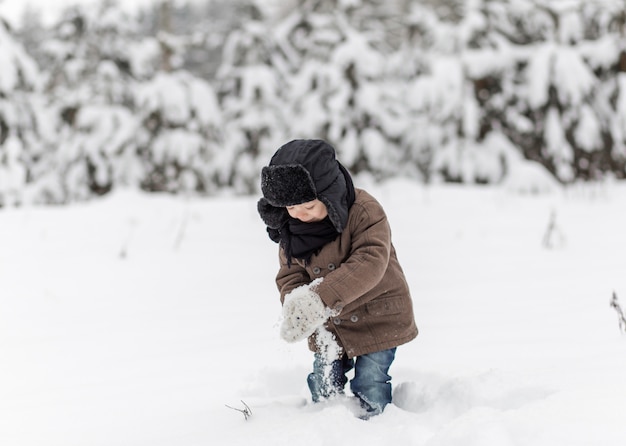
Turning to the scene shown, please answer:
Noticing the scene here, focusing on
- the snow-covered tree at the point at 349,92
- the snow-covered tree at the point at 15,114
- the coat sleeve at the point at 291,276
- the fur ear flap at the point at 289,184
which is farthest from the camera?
the snow-covered tree at the point at 349,92

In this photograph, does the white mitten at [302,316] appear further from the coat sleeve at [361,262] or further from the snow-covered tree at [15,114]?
the snow-covered tree at [15,114]

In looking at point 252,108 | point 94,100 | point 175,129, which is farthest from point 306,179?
point 252,108

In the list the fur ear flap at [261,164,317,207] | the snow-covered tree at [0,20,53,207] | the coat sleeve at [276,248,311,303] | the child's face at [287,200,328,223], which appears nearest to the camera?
the fur ear flap at [261,164,317,207]

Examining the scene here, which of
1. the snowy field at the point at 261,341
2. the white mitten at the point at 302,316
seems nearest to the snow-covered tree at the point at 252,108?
the snowy field at the point at 261,341

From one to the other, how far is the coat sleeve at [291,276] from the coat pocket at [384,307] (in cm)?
30

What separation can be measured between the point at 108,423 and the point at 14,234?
12.2 ft

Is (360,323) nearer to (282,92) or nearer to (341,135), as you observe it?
(341,135)

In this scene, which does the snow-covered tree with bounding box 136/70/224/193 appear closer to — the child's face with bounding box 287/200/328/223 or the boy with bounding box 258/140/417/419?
the boy with bounding box 258/140/417/419

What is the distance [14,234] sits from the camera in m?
5.36

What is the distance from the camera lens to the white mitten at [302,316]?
2.08m

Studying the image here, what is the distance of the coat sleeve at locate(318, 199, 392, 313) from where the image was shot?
6.89ft

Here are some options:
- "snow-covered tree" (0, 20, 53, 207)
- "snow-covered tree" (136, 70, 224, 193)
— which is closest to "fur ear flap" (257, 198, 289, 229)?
"snow-covered tree" (0, 20, 53, 207)

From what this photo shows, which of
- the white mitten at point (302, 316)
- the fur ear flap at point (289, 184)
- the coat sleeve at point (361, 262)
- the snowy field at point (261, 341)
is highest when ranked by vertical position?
the fur ear flap at point (289, 184)

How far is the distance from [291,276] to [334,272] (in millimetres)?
349
